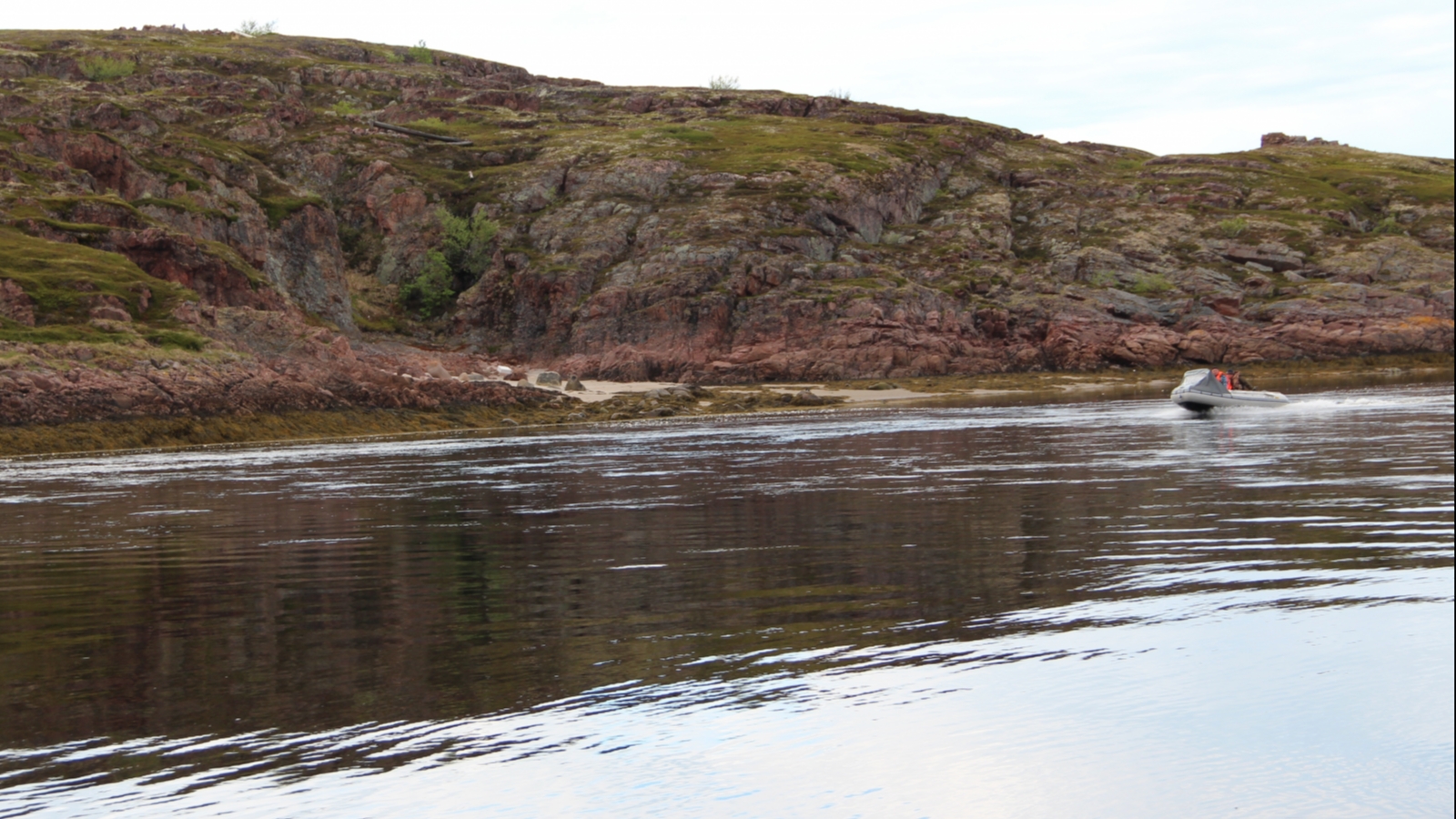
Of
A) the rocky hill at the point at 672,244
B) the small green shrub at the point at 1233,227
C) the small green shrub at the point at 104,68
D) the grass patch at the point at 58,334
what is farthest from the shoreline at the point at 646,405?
the small green shrub at the point at 104,68

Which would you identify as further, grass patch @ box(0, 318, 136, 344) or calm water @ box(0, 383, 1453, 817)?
grass patch @ box(0, 318, 136, 344)

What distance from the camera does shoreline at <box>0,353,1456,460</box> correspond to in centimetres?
5178

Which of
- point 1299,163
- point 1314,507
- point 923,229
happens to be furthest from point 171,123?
point 1299,163

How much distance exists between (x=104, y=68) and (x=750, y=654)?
7138 inches

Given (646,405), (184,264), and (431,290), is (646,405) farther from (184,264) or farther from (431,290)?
(431,290)

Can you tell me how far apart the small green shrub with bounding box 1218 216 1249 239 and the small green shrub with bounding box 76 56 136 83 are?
141285mm

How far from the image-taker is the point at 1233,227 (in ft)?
418

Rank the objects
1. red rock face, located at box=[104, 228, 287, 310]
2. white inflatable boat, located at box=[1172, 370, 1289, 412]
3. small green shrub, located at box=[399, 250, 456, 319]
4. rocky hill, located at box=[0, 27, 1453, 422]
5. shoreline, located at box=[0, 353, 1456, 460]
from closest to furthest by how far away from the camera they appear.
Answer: shoreline, located at box=[0, 353, 1456, 460]
white inflatable boat, located at box=[1172, 370, 1289, 412]
red rock face, located at box=[104, 228, 287, 310]
rocky hill, located at box=[0, 27, 1453, 422]
small green shrub, located at box=[399, 250, 456, 319]

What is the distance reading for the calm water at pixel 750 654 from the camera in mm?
7359

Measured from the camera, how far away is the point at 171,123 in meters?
126

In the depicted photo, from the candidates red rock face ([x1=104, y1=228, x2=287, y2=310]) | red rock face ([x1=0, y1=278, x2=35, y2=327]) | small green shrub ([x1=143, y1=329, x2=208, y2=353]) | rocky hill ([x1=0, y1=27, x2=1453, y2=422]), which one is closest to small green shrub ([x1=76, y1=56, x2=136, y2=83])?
rocky hill ([x1=0, y1=27, x2=1453, y2=422])

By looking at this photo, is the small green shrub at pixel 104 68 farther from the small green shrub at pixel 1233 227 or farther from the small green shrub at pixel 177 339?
the small green shrub at pixel 1233 227

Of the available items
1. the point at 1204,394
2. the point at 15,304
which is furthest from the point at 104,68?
the point at 1204,394

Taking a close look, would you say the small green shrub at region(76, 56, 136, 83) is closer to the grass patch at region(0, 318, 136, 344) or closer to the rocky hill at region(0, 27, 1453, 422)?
the rocky hill at region(0, 27, 1453, 422)
